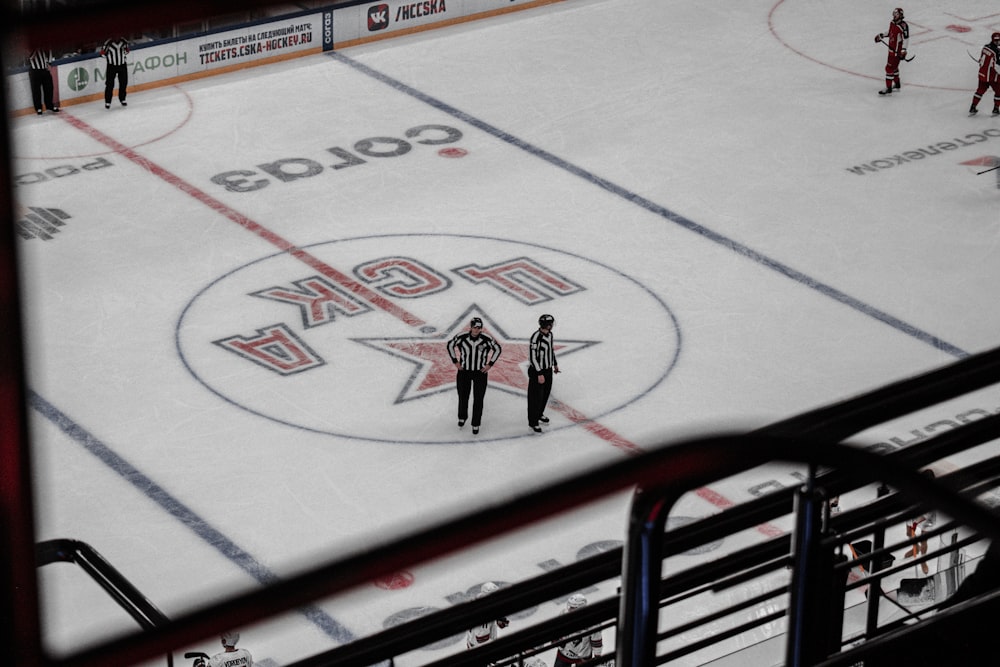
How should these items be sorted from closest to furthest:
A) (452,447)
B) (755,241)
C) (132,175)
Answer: (452,447) → (755,241) → (132,175)

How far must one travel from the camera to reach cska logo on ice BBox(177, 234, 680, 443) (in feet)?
38.4

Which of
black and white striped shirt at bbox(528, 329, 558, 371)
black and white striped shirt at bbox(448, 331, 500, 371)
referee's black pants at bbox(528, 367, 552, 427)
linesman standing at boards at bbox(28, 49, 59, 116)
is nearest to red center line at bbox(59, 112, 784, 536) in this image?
linesman standing at boards at bbox(28, 49, 59, 116)

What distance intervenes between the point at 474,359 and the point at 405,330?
6.57ft

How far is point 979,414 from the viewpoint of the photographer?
38.2 ft

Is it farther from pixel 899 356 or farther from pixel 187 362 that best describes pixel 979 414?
pixel 187 362

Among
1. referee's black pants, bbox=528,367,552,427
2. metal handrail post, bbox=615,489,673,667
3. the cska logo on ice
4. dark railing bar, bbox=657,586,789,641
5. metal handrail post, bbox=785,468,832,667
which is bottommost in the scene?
the cska logo on ice

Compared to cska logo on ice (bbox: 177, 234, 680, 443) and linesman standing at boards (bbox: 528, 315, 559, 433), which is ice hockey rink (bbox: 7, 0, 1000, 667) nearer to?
cska logo on ice (bbox: 177, 234, 680, 443)

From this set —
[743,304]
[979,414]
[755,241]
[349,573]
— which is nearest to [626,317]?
[743,304]

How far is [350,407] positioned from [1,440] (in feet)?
35.4

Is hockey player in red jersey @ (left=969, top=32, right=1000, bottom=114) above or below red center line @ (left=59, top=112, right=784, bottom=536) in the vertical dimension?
above

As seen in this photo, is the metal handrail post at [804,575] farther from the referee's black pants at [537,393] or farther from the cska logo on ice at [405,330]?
the cska logo on ice at [405,330]

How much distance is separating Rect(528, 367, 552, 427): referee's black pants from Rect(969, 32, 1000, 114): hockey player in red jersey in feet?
27.5

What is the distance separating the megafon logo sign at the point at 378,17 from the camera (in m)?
A: 19.5

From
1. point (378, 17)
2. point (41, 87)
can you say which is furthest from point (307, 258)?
point (378, 17)
